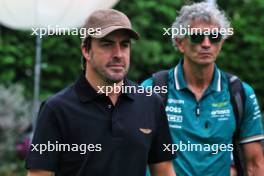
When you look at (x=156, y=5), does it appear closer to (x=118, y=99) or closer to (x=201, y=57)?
(x=201, y=57)

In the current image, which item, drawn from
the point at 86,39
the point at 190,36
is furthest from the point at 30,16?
the point at 86,39

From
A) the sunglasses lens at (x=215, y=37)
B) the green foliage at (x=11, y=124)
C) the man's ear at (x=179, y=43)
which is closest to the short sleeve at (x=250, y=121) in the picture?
the sunglasses lens at (x=215, y=37)

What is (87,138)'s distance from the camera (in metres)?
3.13

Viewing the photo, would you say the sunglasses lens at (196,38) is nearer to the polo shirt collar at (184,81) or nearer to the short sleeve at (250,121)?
the polo shirt collar at (184,81)

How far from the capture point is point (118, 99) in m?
3.30

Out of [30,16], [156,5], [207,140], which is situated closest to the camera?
[207,140]

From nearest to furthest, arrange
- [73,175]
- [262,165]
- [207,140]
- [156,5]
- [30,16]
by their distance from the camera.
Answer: [73,175] < [207,140] < [262,165] < [30,16] < [156,5]

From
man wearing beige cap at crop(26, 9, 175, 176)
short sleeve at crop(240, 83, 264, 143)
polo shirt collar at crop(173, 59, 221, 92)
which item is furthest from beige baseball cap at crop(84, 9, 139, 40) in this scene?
short sleeve at crop(240, 83, 264, 143)

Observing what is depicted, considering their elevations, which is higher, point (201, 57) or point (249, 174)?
point (201, 57)

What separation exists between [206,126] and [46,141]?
1296mm

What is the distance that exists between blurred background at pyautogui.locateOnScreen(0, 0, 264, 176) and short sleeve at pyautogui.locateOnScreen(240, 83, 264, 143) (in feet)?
18.1

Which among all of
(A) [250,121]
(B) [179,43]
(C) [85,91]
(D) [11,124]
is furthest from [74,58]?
(C) [85,91]

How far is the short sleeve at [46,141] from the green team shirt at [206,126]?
3.56 ft

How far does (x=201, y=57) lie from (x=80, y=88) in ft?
4.04
